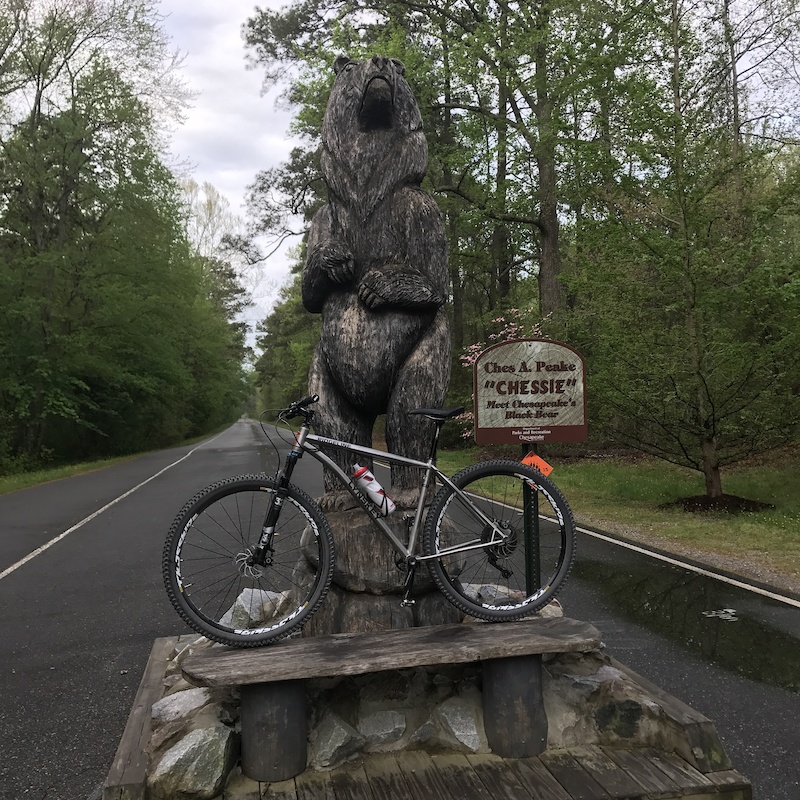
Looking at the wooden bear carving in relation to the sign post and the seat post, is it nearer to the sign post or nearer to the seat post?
the seat post

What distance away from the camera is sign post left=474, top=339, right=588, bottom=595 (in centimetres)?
329

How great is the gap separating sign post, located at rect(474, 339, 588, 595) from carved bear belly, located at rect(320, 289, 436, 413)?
43 cm

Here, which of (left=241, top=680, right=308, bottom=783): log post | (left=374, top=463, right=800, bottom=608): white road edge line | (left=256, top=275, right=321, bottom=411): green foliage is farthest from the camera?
(left=256, top=275, right=321, bottom=411): green foliage

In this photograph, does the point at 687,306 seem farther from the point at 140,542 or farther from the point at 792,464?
the point at 140,542

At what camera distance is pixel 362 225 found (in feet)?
10.5

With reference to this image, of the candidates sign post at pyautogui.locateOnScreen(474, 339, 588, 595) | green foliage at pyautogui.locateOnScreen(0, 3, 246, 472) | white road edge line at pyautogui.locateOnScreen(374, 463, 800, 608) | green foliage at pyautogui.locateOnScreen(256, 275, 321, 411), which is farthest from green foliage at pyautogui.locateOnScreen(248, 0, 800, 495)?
green foliage at pyautogui.locateOnScreen(256, 275, 321, 411)

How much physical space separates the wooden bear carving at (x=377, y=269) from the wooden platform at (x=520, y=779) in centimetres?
116

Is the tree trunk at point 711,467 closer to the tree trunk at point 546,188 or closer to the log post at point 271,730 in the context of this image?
the tree trunk at point 546,188

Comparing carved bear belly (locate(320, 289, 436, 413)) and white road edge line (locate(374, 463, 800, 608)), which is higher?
carved bear belly (locate(320, 289, 436, 413))

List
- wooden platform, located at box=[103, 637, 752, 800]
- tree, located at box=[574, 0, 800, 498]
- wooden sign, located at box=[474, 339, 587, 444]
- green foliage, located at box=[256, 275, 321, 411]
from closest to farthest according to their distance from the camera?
wooden platform, located at box=[103, 637, 752, 800] → wooden sign, located at box=[474, 339, 587, 444] → tree, located at box=[574, 0, 800, 498] → green foliage, located at box=[256, 275, 321, 411]

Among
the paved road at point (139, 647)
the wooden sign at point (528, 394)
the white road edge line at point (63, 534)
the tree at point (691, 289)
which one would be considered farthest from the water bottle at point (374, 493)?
the tree at point (691, 289)

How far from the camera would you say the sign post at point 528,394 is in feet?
10.8

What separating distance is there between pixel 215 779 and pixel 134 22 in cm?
2256

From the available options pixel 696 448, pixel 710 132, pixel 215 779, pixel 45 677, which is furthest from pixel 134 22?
pixel 215 779
